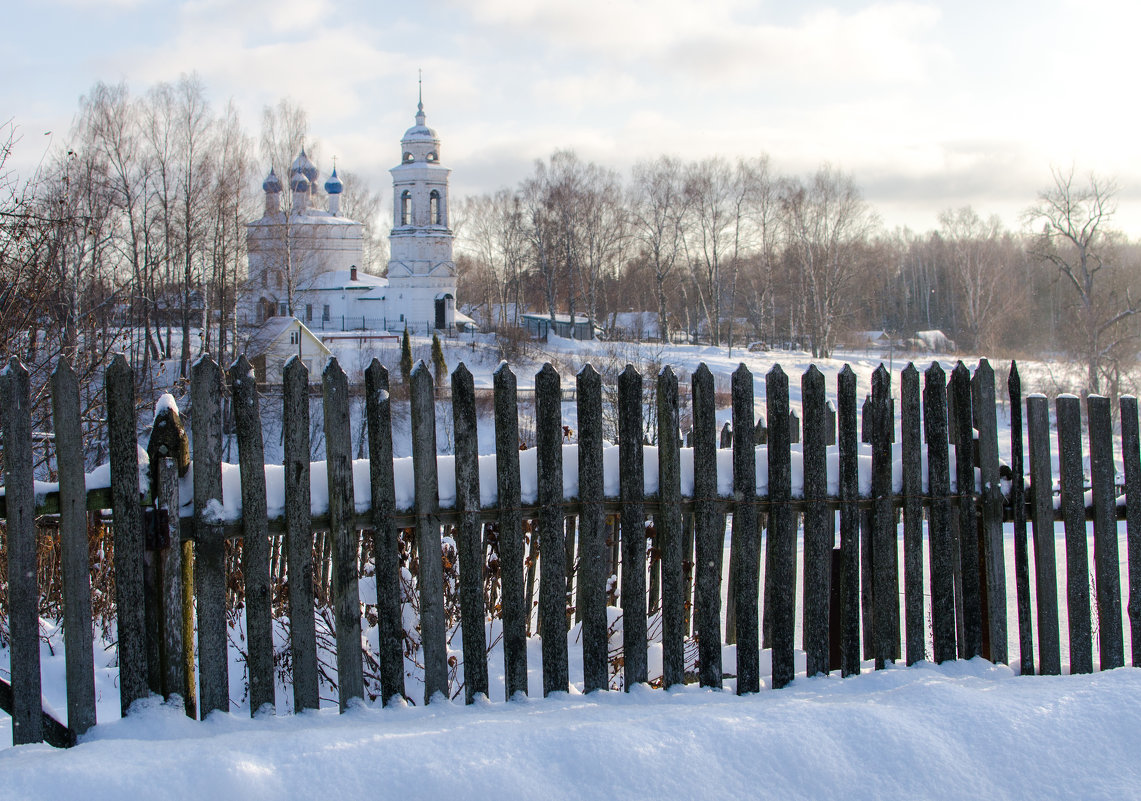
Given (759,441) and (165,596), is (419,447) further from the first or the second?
(759,441)

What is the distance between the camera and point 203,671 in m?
3.26

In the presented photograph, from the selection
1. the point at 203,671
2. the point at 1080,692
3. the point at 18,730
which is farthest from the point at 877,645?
the point at 18,730

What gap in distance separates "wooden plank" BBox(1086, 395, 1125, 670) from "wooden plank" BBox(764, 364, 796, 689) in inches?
64.0

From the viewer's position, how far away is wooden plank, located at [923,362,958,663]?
415 cm

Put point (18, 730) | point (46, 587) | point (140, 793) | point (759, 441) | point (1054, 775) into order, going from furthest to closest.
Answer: point (759, 441) → point (46, 587) → point (18, 730) → point (1054, 775) → point (140, 793)

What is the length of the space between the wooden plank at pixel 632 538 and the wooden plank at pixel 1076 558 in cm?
209

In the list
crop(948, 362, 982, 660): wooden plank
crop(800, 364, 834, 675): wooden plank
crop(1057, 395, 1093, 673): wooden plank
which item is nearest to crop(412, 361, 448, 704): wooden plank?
crop(800, 364, 834, 675): wooden plank

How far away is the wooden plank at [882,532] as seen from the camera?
13.2 ft

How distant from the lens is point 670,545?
3.77 meters

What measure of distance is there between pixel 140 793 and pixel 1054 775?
2753 mm

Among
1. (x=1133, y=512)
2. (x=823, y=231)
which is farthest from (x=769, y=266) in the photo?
(x=1133, y=512)

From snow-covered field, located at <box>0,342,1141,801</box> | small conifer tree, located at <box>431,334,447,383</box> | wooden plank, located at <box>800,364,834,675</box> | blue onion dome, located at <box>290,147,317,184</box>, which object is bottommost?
snow-covered field, located at <box>0,342,1141,801</box>

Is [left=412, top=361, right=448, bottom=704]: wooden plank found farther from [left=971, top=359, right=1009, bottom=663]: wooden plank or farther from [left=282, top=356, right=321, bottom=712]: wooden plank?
[left=971, top=359, right=1009, bottom=663]: wooden plank

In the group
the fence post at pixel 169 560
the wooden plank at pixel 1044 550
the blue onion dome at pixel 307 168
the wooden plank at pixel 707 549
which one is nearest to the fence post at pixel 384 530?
the fence post at pixel 169 560
